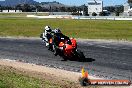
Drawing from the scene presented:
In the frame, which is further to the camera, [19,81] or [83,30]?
[83,30]

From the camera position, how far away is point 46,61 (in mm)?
20578

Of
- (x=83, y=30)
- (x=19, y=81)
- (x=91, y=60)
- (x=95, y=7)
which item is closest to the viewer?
(x=19, y=81)

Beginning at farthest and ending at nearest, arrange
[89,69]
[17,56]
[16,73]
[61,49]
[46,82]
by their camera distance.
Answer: [17,56] → [61,49] → [89,69] → [16,73] → [46,82]

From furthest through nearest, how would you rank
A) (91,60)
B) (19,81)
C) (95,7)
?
(95,7), (91,60), (19,81)

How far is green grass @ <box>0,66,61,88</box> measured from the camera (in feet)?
42.6

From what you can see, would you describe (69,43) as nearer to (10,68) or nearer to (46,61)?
(46,61)

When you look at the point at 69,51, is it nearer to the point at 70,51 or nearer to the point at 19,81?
the point at 70,51

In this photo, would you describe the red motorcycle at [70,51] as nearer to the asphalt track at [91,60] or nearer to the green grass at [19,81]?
the asphalt track at [91,60]

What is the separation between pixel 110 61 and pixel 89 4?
13092 centimetres

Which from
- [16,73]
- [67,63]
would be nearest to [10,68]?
[16,73]

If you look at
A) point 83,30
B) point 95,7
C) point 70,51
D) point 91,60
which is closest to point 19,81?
point 70,51

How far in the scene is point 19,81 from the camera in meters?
13.9

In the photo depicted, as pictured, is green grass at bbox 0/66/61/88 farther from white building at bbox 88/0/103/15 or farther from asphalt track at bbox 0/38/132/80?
white building at bbox 88/0/103/15

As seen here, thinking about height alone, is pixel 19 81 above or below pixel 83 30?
above
